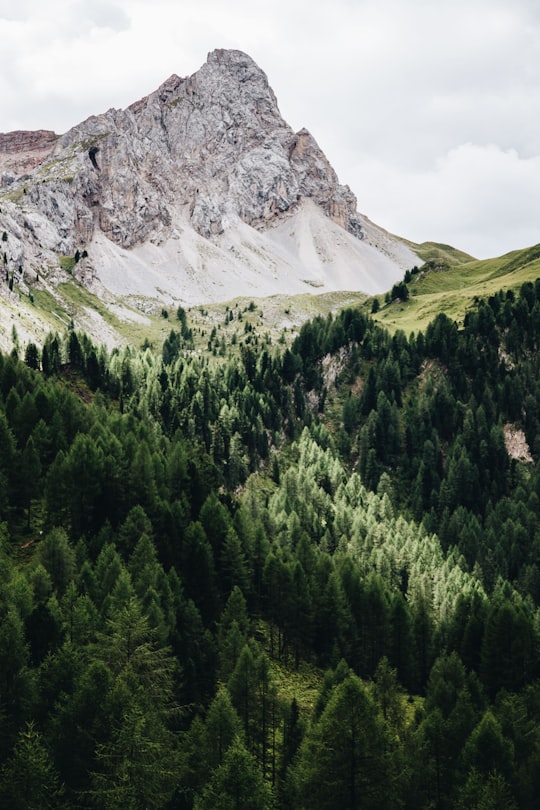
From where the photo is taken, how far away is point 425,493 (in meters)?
197

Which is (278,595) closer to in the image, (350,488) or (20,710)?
(20,710)

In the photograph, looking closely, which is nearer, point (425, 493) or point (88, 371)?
point (88, 371)

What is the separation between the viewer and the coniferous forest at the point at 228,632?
163 feet

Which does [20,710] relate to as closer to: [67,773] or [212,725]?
[67,773]

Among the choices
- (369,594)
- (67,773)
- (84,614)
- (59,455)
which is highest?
(59,455)

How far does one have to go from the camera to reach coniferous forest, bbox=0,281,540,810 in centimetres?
4962

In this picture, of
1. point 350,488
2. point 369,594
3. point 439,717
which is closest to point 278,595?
point 369,594

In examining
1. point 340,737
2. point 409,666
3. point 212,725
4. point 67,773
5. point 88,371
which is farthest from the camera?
point 88,371

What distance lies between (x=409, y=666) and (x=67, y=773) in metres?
61.0

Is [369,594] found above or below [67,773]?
below

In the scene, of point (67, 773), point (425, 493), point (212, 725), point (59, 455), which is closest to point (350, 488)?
point (425, 493)

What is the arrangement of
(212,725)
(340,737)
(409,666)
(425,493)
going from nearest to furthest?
1. (340,737)
2. (212,725)
3. (409,666)
4. (425,493)

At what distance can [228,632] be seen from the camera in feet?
255

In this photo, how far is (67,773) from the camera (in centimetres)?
4822
